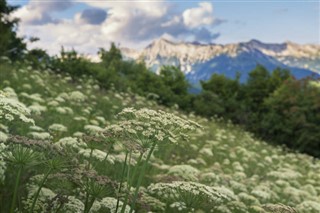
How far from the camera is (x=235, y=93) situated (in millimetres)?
50219

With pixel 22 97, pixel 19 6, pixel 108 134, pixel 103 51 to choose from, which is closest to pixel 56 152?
pixel 108 134

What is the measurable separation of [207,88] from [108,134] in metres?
50.7

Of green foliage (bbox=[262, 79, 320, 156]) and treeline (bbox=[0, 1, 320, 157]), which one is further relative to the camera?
green foliage (bbox=[262, 79, 320, 156])

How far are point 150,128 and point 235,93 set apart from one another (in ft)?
152

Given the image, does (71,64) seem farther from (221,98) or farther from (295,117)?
(295,117)

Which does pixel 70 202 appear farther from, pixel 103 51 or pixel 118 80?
pixel 103 51

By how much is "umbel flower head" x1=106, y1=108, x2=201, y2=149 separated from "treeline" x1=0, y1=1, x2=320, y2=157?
26441 millimetres

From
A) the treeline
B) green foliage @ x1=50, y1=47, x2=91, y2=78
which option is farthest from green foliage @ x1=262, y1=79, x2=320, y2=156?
green foliage @ x1=50, y1=47, x2=91, y2=78

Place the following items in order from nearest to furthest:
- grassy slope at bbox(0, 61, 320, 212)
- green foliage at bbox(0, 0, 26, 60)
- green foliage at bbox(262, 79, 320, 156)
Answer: grassy slope at bbox(0, 61, 320, 212)
green foliage at bbox(0, 0, 26, 60)
green foliage at bbox(262, 79, 320, 156)

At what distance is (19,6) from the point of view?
35.1 metres

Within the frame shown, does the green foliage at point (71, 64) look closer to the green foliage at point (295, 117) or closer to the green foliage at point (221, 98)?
the green foliage at point (221, 98)

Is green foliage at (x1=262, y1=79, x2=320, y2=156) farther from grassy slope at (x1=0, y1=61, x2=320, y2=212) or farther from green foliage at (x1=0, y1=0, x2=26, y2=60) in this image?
green foliage at (x1=0, y1=0, x2=26, y2=60)

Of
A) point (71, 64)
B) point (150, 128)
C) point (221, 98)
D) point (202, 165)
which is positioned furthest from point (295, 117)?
point (150, 128)

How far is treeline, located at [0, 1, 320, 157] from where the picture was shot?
3728 centimetres
